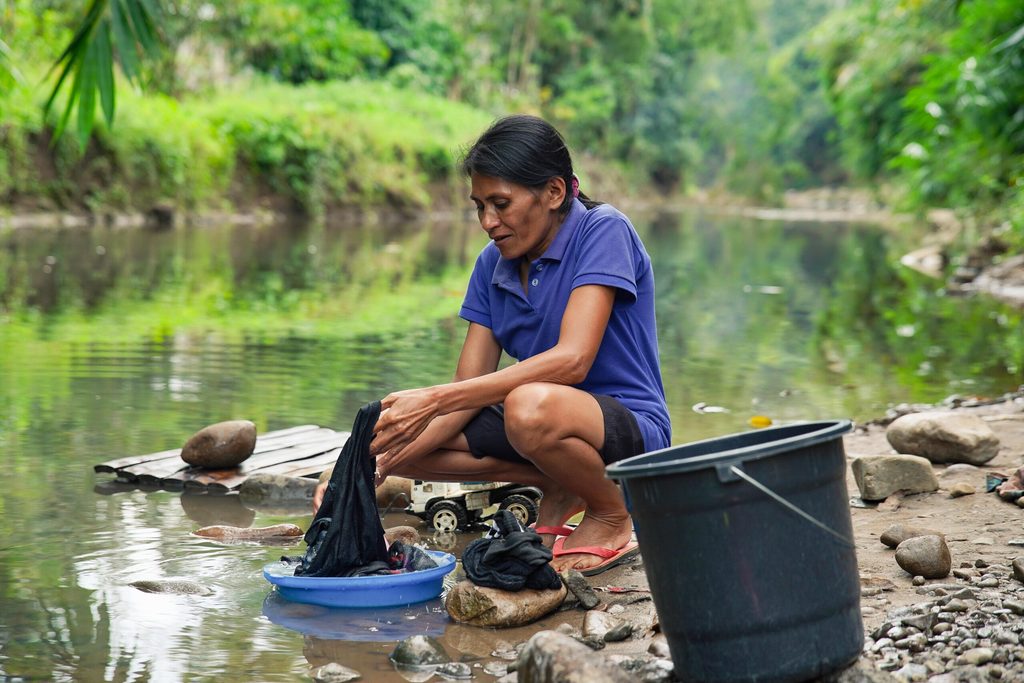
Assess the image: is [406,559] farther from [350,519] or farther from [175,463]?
[175,463]

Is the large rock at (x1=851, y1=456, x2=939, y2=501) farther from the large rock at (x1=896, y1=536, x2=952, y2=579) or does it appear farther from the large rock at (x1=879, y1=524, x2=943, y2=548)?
the large rock at (x1=896, y1=536, x2=952, y2=579)

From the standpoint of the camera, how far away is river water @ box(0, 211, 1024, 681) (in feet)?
11.0

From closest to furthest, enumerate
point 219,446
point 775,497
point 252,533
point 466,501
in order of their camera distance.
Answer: point 775,497, point 252,533, point 466,501, point 219,446

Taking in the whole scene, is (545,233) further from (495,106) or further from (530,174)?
(495,106)

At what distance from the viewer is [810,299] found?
13945 mm

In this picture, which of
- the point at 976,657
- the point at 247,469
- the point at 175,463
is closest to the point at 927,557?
the point at 976,657

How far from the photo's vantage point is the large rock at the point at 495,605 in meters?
3.41

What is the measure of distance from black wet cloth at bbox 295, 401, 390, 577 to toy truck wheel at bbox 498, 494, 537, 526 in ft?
2.98

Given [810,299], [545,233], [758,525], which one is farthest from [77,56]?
[810,299]

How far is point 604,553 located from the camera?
154 inches

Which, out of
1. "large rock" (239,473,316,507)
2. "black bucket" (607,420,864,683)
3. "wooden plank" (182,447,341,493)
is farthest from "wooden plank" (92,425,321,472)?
"black bucket" (607,420,864,683)

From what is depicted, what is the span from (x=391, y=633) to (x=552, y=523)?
94 cm

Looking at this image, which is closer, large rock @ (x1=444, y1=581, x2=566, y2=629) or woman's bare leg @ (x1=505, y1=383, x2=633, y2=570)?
large rock @ (x1=444, y1=581, x2=566, y2=629)

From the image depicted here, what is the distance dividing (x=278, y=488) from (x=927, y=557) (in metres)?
2.49
